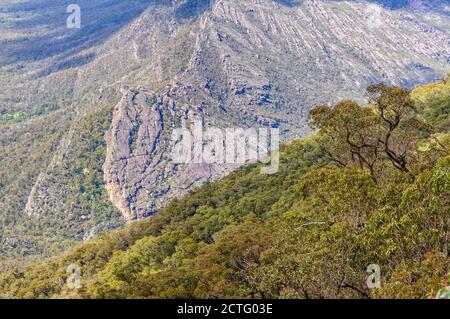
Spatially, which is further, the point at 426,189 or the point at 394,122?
the point at 394,122

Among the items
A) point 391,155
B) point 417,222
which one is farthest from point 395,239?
point 391,155

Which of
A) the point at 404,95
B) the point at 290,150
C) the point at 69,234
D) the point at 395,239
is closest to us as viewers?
the point at 395,239

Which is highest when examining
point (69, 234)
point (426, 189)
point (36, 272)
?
point (426, 189)
